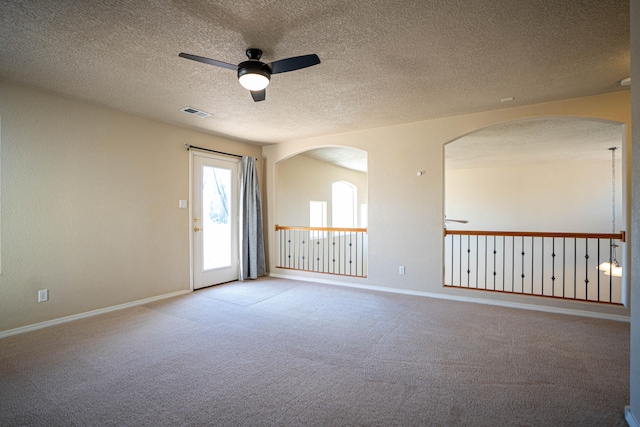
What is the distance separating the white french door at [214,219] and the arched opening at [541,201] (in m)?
4.35

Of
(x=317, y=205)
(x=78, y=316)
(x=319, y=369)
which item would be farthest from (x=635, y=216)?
(x=317, y=205)

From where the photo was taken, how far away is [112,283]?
3795 mm

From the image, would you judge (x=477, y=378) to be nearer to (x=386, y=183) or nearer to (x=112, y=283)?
(x=386, y=183)

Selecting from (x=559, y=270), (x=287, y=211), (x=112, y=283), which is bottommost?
(x=559, y=270)

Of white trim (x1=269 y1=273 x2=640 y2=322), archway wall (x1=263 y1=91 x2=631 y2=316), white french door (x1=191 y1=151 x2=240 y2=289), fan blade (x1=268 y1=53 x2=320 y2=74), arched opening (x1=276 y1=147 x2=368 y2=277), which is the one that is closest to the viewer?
fan blade (x1=268 y1=53 x2=320 y2=74)

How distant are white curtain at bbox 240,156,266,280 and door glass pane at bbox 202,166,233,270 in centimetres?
25

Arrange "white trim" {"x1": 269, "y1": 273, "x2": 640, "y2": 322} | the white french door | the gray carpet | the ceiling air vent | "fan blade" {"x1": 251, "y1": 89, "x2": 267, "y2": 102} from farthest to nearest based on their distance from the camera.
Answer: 1. the white french door
2. the ceiling air vent
3. "white trim" {"x1": 269, "y1": 273, "x2": 640, "y2": 322}
4. "fan blade" {"x1": 251, "y1": 89, "x2": 267, "y2": 102}
5. the gray carpet

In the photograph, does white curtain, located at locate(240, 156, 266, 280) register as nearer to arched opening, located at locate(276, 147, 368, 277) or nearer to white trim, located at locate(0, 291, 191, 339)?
arched opening, located at locate(276, 147, 368, 277)

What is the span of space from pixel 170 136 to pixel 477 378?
15.5 ft

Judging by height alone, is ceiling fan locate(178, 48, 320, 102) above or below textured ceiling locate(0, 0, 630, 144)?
below

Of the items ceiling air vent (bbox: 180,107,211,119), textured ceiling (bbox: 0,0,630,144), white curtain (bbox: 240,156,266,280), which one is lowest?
white curtain (bbox: 240,156,266,280)

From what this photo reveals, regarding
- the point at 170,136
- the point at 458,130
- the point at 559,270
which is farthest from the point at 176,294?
the point at 559,270

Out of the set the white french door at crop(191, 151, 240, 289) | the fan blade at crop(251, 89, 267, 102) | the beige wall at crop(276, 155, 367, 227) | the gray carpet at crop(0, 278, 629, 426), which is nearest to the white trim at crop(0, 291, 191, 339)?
the gray carpet at crop(0, 278, 629, 426)

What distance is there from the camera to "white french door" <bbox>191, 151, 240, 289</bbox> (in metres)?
4.80
